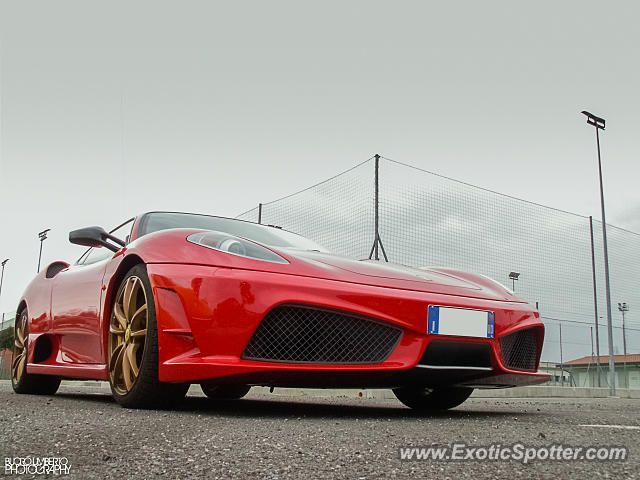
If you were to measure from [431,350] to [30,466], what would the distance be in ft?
6.58

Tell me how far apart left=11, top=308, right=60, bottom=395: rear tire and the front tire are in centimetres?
174

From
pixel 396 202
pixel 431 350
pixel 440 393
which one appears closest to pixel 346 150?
pixel 396 202

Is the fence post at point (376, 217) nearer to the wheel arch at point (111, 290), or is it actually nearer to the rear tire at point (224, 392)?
the rear tire at point (224, 392)

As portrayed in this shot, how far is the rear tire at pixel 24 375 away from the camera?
5.05 metres

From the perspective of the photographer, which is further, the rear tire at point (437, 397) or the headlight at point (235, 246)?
the rear tire at point (437, 397)

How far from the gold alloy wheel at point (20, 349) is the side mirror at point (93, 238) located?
1.57 metres

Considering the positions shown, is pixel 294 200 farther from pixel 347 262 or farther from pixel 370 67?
pixel 347 262

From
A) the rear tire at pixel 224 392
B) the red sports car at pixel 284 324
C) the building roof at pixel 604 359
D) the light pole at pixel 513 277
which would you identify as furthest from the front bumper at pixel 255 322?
the building roof at pixel 604 359

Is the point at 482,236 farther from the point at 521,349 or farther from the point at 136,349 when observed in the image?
the point at 136,349

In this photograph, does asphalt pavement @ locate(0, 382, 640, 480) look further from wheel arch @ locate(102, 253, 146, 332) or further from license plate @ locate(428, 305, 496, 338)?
wheel arch @ locate(102, 253, 146, 332)

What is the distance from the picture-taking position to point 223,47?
8664 mm

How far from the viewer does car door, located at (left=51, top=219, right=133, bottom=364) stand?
12.8 feet

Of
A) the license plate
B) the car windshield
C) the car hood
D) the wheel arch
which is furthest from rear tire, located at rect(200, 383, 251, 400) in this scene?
the license plate

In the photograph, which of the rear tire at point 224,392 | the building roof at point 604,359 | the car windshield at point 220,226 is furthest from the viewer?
the building roof at point 604,359
